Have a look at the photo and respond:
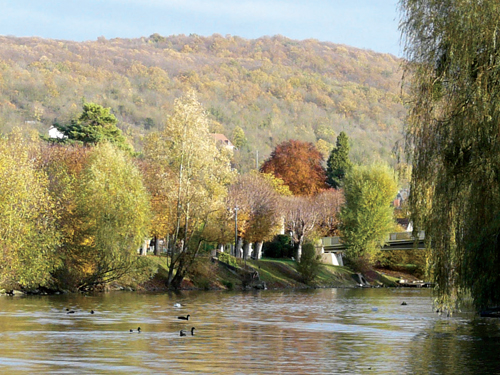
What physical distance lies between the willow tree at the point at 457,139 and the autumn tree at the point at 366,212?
72.2m

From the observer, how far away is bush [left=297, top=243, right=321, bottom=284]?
94.1m

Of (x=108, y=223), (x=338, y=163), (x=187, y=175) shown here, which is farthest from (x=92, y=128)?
(x=338, y=163)

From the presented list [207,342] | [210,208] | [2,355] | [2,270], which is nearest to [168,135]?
[210,208]

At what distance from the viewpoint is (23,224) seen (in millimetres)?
55375

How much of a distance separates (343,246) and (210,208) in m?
36.8

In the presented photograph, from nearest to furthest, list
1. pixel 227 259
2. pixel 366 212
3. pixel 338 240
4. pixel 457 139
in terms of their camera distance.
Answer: pixel 457 139 < pixel 227 259 < pixel 366 212 < pixel 338 240

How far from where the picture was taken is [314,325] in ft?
130

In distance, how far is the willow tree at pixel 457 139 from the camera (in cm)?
2816

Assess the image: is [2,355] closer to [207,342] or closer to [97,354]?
[97,354]

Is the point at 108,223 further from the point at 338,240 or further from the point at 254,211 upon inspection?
the point at 338,240

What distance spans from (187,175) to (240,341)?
155 feet

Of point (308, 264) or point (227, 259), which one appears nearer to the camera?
point (227, 259)

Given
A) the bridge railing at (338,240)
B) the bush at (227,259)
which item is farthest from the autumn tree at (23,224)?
the bridge railing at (338,240)

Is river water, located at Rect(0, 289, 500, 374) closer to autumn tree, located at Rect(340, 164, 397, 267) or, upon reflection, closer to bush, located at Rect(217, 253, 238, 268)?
bush, located at Rect(217, 253, 238, 268)
